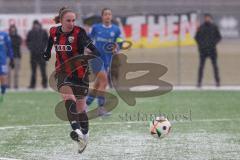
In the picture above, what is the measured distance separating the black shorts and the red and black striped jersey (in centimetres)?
7

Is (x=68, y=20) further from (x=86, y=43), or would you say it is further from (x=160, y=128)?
(x=160, y=128)

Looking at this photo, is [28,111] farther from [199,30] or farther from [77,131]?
[199,30]

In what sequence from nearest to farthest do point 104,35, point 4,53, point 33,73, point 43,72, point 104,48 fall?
point 104,48 → point 104,35 → point 4,53 → point 43,72 → point 33,73

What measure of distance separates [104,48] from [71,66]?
13.6ft

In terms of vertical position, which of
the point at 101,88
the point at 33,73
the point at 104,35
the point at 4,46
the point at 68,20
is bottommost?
the point at 33,73

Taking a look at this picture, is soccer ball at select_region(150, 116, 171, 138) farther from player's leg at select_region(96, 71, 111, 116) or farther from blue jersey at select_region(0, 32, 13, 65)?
blue jersey at select_region(0, 32, 13, 65)

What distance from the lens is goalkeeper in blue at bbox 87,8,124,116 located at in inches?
509

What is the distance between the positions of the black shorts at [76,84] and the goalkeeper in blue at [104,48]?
3626mm

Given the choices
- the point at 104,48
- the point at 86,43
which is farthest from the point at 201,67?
the point at 86,43

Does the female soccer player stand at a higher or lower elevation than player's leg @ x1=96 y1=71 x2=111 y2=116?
higher

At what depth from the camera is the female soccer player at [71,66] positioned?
29.3 feet

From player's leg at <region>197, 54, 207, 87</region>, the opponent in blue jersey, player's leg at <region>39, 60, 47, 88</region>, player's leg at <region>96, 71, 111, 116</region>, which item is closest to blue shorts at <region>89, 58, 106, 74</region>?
player's leg at <region>96, 71, 111, 116</region>

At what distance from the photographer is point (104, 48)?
13344 mm

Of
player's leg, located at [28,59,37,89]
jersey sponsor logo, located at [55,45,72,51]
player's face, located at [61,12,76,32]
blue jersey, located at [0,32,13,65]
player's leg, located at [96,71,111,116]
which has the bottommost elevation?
player's leg, located at [28,59,37,89]
